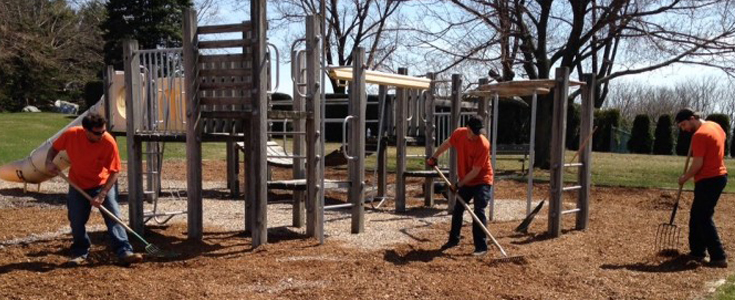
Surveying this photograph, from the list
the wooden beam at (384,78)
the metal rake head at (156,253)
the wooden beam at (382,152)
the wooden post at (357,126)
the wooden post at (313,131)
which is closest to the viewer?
the metal rake head at (156,253)

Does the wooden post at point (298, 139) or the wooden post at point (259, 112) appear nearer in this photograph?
the wooden post at point (259, 112)

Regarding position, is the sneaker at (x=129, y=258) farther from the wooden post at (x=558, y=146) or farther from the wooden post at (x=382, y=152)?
the wooden post at (x=382, y=152)

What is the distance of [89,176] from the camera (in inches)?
255

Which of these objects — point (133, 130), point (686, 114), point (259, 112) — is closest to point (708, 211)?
point (686, 114)

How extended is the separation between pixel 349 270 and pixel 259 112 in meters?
2.00

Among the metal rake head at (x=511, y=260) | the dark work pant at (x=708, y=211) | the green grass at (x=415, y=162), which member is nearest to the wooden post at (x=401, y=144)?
the metal rake head at (x=511, y=260)

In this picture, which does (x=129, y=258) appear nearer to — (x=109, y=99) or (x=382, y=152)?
(x=109, y=99)

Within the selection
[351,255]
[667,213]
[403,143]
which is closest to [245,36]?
[351,255]

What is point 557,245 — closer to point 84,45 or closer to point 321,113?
point 321,113

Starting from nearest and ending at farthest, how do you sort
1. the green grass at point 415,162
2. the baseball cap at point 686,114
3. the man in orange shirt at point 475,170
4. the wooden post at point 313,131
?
the baseball cap at point 686,114 → the man in orange shirt at point 475,170 → the wooden post at point 313,131 → the green grass at point 415,162

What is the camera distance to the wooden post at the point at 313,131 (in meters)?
7.59

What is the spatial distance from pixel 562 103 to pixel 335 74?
9.90 ft

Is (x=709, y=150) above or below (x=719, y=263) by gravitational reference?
above

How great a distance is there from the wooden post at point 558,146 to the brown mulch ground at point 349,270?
28cm
